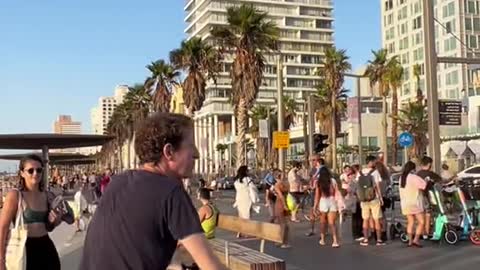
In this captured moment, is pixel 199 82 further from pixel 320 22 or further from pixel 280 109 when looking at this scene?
pixel 320 22

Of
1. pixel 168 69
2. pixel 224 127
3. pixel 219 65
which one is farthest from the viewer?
pixel 224 127

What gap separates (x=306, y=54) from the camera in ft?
490

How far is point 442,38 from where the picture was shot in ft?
336

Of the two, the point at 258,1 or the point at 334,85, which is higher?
the point at 258,1

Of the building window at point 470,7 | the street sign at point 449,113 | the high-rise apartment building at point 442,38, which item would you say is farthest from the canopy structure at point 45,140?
the building window at point 470,7

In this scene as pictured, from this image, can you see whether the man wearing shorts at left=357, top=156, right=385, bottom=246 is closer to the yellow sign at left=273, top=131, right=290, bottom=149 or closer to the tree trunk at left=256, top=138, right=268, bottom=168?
the yellow sign at left=273, top=131, right=290, bottom=149

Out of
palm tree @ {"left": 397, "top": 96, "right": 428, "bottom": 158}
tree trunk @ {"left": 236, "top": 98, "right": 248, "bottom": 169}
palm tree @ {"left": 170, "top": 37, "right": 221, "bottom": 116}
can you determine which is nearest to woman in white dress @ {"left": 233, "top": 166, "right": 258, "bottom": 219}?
tree trunk @ {"left": 236, "top": 98, "right": 248, "bottom": 169}

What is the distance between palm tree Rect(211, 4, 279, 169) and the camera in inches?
1574

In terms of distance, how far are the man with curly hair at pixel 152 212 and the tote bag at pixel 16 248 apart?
2.80 meters

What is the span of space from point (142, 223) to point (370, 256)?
410 inches

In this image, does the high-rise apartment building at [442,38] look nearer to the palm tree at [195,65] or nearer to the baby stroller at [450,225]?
the palm tree at [195,65]

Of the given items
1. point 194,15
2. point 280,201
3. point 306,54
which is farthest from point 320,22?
point 280,201

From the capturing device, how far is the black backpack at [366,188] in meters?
14.3

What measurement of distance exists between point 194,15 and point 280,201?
138 m
